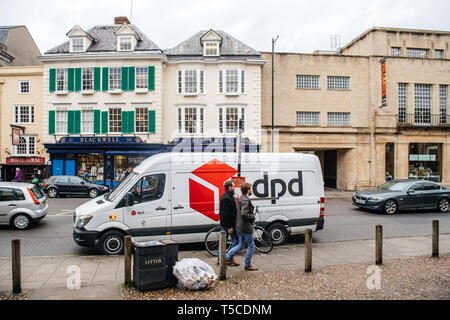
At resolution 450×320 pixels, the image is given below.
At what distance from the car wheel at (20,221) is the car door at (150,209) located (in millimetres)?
5140

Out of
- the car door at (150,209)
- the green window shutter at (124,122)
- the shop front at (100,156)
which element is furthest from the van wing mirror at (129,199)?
the green window shutter at (124,122)

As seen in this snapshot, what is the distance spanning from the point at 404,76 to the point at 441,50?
5489 mm

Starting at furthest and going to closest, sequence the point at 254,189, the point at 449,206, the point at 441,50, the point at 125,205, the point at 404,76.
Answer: the point at 441,50, the point at 404,76, the point at 449,206, the point at 254,189, the point at 125,205

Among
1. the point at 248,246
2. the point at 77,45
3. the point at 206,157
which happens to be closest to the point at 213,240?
the point at 248,246

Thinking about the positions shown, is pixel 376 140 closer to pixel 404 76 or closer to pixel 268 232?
pixel 404 76

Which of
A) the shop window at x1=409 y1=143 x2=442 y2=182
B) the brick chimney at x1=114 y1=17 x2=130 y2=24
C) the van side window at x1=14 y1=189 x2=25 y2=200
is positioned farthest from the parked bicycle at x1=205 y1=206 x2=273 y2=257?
the brick chimney at x1=114 y1=17 x2=130 y2=24

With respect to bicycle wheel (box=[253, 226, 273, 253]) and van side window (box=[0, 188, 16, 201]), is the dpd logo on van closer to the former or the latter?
bicycle wheel (box=[253, 226, 273, 253])

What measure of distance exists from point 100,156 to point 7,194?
594 inches

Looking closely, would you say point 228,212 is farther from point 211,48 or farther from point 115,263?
point 211,48

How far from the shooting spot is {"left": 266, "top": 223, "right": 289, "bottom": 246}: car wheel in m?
8.94

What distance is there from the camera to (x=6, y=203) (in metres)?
10.8

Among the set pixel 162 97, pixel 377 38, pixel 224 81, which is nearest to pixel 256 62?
pixel 224 81

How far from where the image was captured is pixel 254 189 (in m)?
8.88

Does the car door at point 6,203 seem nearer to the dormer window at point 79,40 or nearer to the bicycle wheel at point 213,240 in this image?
the bicycle wheel at point 213,240
